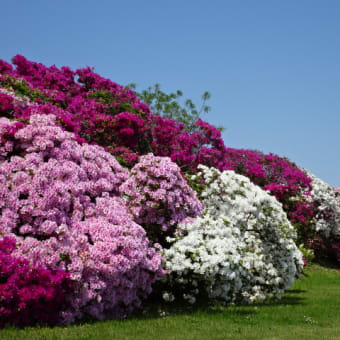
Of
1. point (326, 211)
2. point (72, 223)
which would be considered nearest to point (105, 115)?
point (72, 223)

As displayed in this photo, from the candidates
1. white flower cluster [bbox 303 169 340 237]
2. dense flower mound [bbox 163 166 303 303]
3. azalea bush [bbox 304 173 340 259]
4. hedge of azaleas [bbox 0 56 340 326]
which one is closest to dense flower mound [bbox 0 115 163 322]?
hedge of azaleas [bbox 0 56 340 326]

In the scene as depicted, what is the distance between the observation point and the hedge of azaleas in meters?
9.05

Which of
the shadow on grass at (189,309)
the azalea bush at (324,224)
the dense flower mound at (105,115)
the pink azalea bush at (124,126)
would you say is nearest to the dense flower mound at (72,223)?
the shadow on grass at (189,309)

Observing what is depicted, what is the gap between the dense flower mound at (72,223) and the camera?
920 cm

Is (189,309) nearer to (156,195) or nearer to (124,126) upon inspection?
(156,195)

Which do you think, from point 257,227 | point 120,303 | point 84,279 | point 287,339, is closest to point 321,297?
point 257,227

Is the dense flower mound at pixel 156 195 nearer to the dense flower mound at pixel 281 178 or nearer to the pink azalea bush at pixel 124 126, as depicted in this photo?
the pink azalea bush at pixel 124 126

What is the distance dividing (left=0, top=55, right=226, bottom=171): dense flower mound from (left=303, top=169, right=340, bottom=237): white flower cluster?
311 inches

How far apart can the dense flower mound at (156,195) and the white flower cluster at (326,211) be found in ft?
50.4

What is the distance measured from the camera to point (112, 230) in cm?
994

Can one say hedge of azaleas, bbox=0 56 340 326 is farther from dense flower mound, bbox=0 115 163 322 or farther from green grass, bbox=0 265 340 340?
green grass, bbox=0 265 340 340

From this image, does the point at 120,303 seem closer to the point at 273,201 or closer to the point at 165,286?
the point at 165,286

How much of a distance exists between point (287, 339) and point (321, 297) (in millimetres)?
6451

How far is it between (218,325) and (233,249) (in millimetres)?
2072
